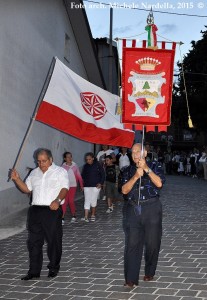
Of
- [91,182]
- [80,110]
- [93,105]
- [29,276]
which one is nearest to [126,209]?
[29,276]

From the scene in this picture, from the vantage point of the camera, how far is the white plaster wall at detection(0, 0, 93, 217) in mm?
11805

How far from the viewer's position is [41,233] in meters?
6.55

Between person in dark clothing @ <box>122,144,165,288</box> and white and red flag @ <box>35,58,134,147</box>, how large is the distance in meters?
1.90

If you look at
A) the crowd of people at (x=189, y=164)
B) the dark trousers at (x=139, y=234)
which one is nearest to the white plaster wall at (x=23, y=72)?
the dark trousers at (x=139, y=234)

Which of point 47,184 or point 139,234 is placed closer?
point 139,234

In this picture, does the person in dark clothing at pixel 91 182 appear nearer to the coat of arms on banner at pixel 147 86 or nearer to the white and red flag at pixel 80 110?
the white and red flag at pixel 80 110

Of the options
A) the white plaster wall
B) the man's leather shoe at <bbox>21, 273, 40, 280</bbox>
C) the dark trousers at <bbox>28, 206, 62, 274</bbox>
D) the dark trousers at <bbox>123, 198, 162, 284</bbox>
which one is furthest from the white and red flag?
the white plaster wall

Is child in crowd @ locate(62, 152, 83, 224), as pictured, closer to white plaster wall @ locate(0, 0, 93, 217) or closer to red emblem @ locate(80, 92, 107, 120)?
white plaster wall @ locate(0, 0, 93, 217)

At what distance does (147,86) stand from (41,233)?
8.70 ft

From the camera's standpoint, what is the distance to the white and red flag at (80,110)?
7332 millimetres

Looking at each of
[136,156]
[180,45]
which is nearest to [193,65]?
[180,45]

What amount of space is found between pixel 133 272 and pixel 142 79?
114 inches

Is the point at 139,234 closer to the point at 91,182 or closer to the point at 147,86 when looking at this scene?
the point at 147,86

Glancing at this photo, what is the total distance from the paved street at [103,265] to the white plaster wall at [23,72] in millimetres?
1870
